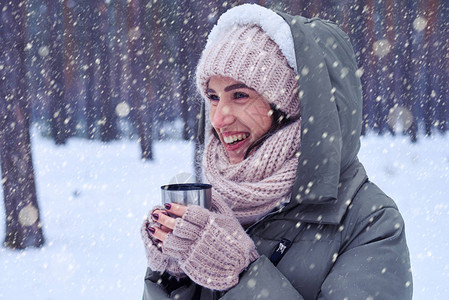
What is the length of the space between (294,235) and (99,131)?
643 cm

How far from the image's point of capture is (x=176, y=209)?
138cm

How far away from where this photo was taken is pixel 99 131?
297 inches

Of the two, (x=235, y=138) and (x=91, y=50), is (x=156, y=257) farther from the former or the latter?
(x=91, y=50)

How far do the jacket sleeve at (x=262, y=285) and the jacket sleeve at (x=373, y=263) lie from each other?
117mm

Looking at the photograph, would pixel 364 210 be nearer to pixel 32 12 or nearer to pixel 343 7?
pixel 32 12

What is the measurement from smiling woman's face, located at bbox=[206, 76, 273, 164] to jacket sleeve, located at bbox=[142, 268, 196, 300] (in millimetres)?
527

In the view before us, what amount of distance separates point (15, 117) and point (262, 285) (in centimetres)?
412

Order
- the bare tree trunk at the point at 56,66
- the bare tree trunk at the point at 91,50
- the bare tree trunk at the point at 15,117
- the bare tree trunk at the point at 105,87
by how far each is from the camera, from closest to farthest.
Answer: the bare tree trunk at the point at 15,117
the bare tree trunk at the point at 56,66
the bare tree trunk at the point at 91,50
the bare tree trunk at the point at 105,87

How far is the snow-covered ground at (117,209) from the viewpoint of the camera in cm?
463

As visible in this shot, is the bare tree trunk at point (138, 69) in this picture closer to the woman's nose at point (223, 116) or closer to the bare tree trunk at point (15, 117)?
the bare tree trunk at point (15, 117)

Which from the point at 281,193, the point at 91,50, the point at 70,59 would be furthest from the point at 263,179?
the point at 91,50

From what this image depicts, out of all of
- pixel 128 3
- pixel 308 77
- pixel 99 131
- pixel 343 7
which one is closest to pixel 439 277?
pixel 343 7

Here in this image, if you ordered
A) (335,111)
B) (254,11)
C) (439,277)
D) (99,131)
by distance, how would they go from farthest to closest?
(99,131)
(439,277)
(254,11)
(335,111)

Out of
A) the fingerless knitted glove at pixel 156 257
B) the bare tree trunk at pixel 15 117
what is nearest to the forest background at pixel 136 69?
the bare tree trunk at pixel 15 117
